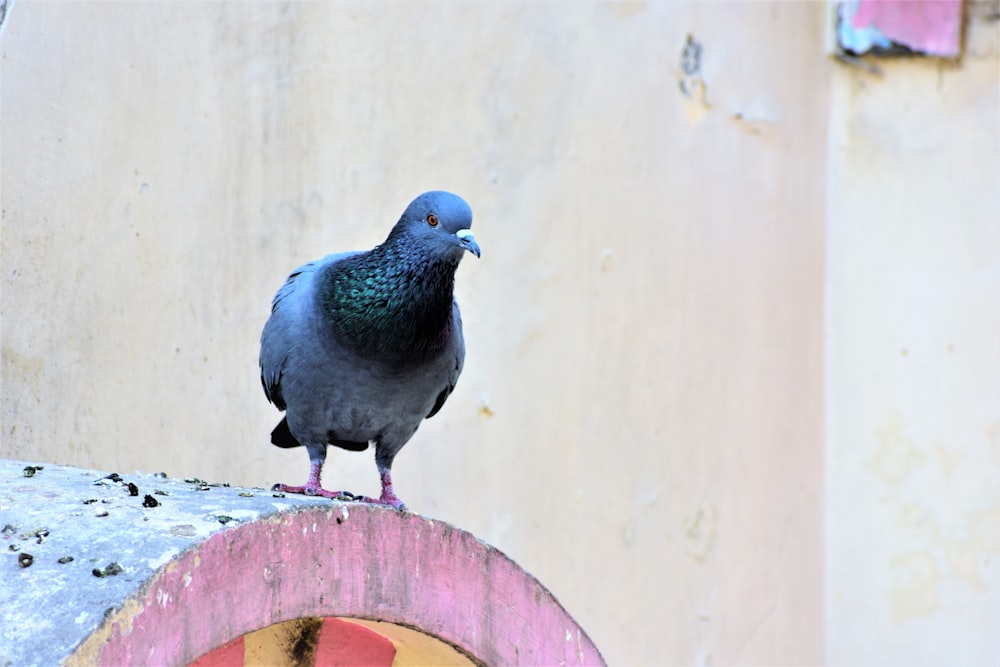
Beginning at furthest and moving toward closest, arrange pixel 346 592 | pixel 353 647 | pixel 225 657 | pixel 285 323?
1. pixel 285 323
2. pixel 353 647
3. pixel 225 657
4. pixel 346 592

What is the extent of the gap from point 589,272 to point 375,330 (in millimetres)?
1767

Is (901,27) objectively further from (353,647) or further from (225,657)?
(225,657)

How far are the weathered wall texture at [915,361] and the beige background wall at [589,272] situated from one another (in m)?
0.01

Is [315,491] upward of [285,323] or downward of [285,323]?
downward

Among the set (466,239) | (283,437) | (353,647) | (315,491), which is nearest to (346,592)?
(353,647)

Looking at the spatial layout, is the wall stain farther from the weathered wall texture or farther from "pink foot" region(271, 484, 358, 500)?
"pink foot" region(271, 484, 358, 500)

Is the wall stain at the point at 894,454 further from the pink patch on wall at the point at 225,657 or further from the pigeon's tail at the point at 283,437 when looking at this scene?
the pink patch on wall at the point at 225,657

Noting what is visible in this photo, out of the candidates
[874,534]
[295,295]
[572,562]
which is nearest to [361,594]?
[295,295]

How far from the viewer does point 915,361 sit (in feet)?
17.7

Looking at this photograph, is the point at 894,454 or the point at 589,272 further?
the point at 894,454

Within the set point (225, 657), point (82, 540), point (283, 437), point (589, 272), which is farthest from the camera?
point (589, 272)

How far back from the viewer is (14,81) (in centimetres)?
333

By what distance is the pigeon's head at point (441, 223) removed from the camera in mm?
2975

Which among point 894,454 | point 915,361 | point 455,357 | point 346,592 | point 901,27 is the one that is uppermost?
point 901,27
